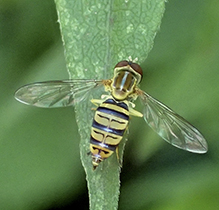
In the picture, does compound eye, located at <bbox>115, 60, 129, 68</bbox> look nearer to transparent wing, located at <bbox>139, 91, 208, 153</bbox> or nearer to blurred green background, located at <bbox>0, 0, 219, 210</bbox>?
transparent wing, located at <bbox>139, 91, 208, 153</bbox>

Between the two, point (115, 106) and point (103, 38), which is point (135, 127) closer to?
point (115, 106)

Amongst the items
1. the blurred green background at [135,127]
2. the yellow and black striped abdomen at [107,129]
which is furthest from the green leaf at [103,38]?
the blurred green background at [135,127]

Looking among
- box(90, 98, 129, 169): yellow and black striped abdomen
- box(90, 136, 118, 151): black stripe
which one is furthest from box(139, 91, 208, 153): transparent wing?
box(90, 136, 118, 151): black stripe

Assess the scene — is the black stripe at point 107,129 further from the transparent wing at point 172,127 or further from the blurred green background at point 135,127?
the blurred green background at point 135,127

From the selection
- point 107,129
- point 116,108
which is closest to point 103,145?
point 107,129

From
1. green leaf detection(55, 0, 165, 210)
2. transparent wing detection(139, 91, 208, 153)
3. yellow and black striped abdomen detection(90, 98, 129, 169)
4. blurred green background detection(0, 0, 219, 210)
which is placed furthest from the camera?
blurred green background detection(0, 0, 219, 210)

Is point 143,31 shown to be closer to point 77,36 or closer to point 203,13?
point 77,36

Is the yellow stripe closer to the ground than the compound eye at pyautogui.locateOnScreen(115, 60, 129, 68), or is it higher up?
closer to the ground
